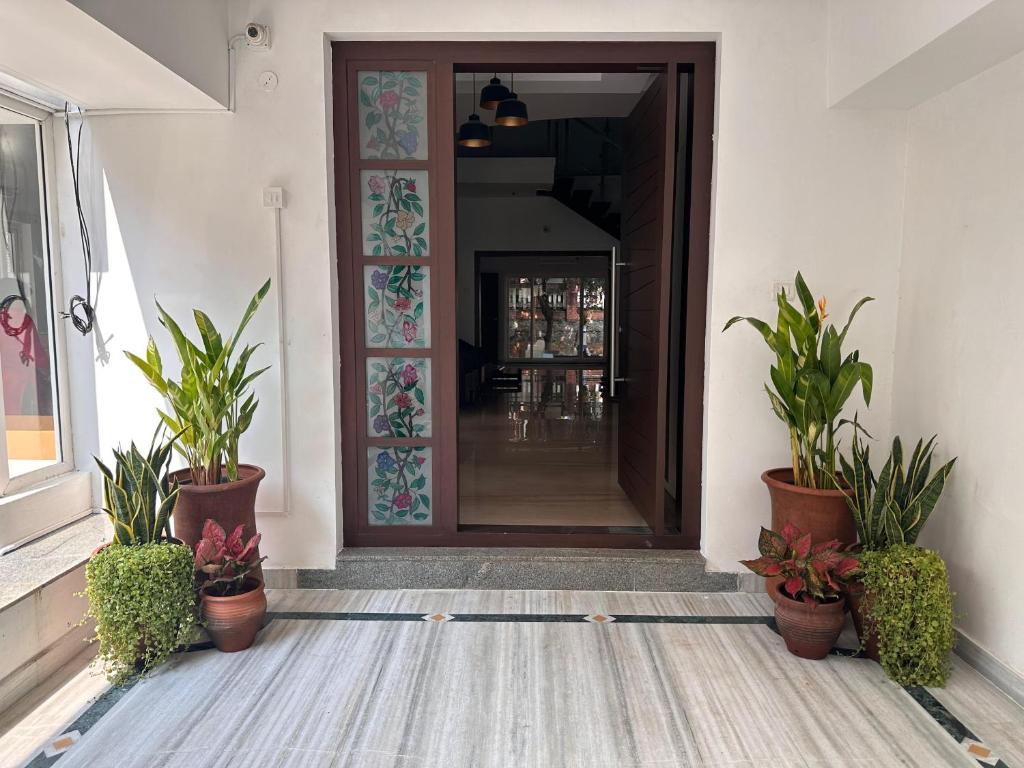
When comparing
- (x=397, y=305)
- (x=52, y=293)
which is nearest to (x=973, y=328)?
(x=397, y=305)

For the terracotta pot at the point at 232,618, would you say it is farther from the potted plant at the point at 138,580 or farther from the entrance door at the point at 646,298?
the entrance door at the point at 646,298

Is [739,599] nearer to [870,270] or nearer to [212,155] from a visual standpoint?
[870,270]

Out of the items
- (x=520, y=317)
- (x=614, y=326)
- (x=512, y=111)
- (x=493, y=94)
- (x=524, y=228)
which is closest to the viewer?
(x=614, y=326)

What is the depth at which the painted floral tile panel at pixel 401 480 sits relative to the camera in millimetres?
3346

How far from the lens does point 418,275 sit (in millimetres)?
3248

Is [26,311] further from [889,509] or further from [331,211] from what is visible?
[889,509]

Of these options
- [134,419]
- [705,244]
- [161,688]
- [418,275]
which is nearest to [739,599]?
[705,244]

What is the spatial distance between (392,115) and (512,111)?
197 cm

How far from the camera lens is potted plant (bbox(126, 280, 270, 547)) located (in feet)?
8.70

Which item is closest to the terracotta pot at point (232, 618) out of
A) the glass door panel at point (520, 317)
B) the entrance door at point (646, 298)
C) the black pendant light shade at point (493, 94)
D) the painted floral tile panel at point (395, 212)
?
the painted floral tile panel at point (395, 212)

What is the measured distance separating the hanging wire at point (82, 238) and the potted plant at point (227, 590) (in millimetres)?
1334

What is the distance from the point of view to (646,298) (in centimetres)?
358

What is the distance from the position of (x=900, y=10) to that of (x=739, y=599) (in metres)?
2.49

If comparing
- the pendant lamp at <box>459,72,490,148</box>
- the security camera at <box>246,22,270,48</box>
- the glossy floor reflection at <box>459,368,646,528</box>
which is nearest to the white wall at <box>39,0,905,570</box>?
the security camera at <box>246,22,270,48</box>
